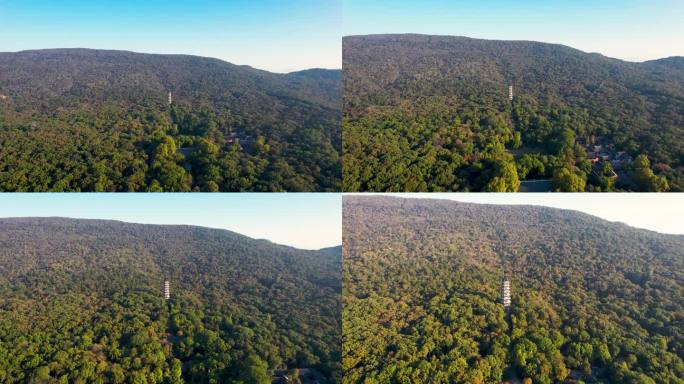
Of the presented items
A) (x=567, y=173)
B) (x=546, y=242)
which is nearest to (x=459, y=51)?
(x=567, y=173)

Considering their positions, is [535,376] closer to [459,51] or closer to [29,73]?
[459,51]

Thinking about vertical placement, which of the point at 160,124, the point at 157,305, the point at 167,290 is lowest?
the point at 157,305

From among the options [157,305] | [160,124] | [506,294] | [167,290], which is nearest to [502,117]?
[506,294]

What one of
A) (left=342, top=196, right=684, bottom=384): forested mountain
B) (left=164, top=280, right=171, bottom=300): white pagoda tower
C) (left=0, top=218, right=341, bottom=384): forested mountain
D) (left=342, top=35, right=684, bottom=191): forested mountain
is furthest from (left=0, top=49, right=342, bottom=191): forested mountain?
(left=164, top=280, right=171, bottom=300): white pagoda tower

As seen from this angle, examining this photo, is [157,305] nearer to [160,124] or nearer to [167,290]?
[167,290]

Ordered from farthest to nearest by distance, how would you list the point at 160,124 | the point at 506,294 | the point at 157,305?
the point at 157,305 → the point at 506,294 → the point at 160,124

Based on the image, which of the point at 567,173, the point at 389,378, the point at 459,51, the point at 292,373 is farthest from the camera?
the point at 459,51

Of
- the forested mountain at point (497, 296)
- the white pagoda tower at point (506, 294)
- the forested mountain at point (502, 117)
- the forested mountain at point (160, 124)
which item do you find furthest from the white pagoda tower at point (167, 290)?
the white pagoda tower at point (506, 294)
